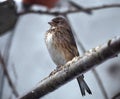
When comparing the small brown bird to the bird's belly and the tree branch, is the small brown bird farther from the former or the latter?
the tree branch

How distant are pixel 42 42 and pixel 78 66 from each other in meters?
2.47

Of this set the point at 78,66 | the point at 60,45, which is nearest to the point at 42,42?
the point at 60,45

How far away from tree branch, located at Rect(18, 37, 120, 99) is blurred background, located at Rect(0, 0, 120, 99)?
4.70 ft

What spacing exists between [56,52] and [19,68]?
145 cm

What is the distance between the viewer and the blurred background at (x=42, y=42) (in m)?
2.86

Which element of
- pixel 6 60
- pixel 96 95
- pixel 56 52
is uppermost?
pixel 6 60

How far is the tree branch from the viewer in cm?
103

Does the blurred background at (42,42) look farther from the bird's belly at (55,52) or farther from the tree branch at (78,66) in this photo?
the tree branch at (78,66)

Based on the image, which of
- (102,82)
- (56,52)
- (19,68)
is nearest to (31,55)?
(19,68)

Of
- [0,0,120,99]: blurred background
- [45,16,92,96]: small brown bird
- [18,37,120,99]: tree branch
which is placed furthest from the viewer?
[0,0,120,99]: blurred background

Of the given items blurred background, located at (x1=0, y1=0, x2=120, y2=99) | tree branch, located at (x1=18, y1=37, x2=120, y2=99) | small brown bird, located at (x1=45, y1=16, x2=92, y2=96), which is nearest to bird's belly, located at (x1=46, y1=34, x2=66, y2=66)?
small brown bird, located at (x1=45, y1=16, x2=92, y2=96)

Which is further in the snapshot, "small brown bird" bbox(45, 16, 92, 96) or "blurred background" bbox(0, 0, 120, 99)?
"blurred background" bbox(0, 0, 120, 99)

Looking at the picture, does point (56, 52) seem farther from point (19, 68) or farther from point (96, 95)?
point (19, 68)

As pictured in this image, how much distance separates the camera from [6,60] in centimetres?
358
